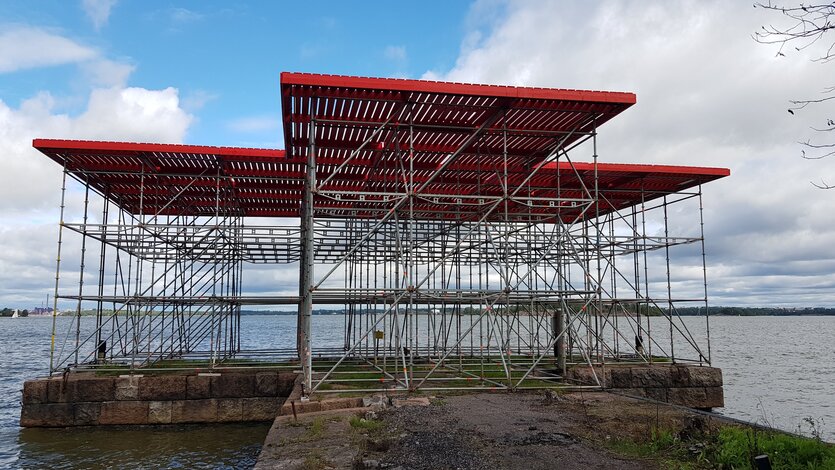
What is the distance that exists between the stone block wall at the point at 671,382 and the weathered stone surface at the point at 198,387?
11177 mm

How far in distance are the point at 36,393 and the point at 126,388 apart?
2.38 m

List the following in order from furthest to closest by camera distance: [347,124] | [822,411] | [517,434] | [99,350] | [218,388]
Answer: [822,411]
[99,350]
[218,388]
[347,124]
[517,434]

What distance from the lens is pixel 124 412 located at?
1766cm

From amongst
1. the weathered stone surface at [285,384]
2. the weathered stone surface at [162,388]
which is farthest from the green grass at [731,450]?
the weathered stone surface at [162,388]

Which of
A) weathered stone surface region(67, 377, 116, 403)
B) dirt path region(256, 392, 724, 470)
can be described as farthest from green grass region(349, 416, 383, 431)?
weathered stone surface region(67, 377, 116, 403)

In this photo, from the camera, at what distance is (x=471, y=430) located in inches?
407

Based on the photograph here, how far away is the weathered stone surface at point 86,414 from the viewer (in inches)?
683

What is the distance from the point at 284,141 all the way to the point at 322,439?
9677 millimetres

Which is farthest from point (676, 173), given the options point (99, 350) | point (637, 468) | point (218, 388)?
point (99, 350)

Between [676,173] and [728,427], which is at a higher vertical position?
[676,173]

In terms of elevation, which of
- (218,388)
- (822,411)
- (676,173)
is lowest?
(822,411)

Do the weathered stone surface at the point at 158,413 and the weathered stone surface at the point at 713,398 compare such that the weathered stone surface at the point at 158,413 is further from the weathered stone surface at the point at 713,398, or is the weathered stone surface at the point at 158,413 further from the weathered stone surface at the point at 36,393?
the weathered stone surface at the point at 713,398

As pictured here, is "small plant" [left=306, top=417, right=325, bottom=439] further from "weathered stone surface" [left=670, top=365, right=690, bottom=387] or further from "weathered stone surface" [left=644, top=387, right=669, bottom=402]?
"weathered stone surface" [left=670, top=365, right=690, bottom=387]

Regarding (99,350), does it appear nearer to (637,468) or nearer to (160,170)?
(160,170)
